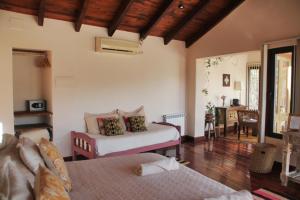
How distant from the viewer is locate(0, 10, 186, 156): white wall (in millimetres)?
3732

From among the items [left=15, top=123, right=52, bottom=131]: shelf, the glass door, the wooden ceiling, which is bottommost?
[left=15, top=123, right=52, bottom=131]: shelf

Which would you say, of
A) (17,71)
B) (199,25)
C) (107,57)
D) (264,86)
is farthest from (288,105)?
(17,71)

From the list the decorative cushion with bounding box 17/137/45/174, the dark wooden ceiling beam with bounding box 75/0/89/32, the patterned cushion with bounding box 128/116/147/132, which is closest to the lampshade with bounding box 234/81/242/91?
the patterned cushion with bounding box 128/116/147/132

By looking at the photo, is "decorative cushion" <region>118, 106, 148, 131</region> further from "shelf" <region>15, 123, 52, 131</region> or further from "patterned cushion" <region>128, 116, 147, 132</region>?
"shelf" <region>15, 123, 52, 131</region>

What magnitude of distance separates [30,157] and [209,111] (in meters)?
5.29

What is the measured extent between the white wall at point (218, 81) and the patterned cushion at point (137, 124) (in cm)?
169

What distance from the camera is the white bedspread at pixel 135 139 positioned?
12.5 feet

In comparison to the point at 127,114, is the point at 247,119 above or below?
below

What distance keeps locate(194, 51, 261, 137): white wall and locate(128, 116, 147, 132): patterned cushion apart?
1.69m

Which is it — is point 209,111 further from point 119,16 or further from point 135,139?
point 119,16

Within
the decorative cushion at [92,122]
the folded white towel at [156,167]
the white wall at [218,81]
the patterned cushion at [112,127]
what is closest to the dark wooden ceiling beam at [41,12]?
the decorative cushion at [92,122]

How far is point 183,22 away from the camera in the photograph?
4844mm

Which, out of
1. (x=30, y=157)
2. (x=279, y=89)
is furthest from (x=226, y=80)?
(x=30, y=157)

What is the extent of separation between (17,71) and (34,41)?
0.88 metres
